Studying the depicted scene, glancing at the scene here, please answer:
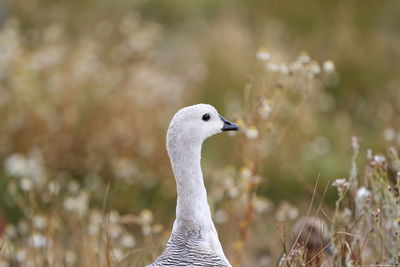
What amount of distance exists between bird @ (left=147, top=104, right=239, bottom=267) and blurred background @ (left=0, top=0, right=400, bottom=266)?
1349mm

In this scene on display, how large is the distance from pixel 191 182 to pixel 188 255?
32 centimetres

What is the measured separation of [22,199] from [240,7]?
5.81 metres

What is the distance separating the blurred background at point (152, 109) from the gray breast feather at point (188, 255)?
1499 millimetres

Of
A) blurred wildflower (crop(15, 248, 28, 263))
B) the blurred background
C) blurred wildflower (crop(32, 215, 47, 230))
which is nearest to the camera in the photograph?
blurred wildflower (crop(15, 248, 28, 263))

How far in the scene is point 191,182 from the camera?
3176 mm

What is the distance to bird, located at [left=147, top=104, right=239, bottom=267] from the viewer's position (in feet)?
10.1

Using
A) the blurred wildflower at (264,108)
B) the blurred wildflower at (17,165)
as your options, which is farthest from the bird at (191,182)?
the blurred wildflower at (17,165)

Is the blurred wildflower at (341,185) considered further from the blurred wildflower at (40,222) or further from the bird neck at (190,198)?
the blurred wildflower at (40,222)

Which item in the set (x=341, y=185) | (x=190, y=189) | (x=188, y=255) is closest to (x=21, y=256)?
(x=190, y=189)

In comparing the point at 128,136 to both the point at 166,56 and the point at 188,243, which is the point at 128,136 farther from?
the point at 188,243

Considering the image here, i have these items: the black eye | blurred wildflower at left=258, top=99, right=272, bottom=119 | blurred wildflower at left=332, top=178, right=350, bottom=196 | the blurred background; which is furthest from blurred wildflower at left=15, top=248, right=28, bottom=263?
blurred wildflower at left=332, top=178, right=350, bottom=196

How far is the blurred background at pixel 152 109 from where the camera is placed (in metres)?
6.41

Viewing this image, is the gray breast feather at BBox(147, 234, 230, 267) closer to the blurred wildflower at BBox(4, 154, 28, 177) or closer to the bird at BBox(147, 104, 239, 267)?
the bird at BBox(147, 104, 239, 267)

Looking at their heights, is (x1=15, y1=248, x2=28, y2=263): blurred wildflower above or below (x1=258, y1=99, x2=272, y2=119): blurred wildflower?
below
